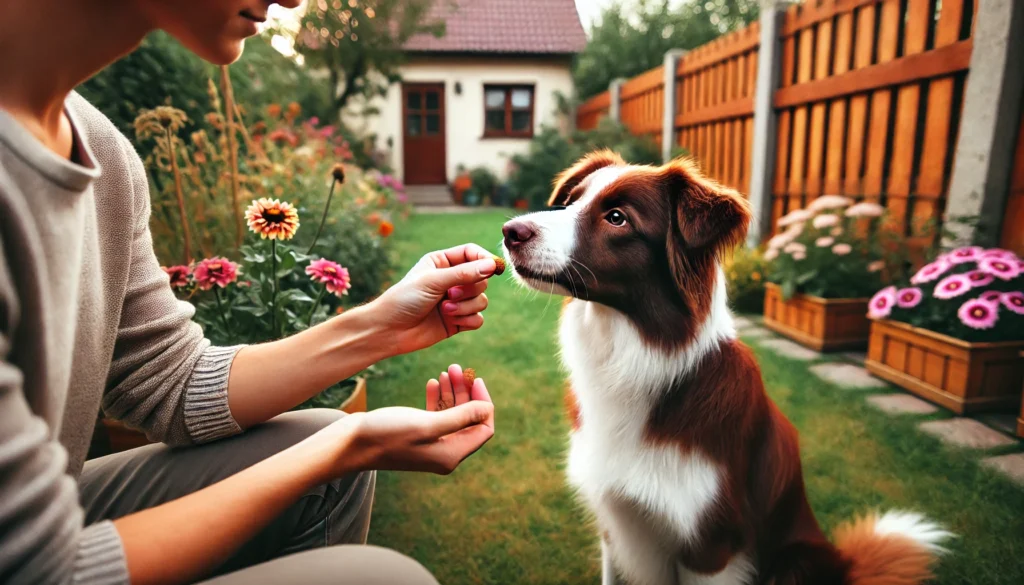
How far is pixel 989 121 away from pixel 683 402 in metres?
2.89

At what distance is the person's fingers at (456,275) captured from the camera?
1466 mm

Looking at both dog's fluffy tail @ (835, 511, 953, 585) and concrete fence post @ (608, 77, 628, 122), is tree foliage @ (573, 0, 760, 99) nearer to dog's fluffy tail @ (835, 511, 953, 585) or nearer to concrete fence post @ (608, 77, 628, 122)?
concrete fence post @ (608, 77, 628, 122)

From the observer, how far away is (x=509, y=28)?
1534 centimetres

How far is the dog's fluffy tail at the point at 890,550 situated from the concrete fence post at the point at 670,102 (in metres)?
6.41

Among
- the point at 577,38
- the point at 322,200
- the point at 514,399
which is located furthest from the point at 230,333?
the point at 577,38

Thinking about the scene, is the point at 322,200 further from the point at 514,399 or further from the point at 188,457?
the point at 188,457

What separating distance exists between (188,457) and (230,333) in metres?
1.06

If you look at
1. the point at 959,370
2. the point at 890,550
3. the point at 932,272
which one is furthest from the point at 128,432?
the point at 932,272

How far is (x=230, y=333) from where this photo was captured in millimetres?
2334

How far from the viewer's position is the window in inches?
605

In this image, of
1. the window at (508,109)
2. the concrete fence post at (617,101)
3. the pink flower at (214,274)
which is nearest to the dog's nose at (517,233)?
the pink flower at (214,274)

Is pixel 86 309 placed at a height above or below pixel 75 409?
above

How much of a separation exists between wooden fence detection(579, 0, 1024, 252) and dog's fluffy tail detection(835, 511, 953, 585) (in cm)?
227

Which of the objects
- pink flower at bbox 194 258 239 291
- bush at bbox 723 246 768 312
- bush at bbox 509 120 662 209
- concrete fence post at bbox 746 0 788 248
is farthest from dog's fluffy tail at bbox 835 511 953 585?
bush at bbox 509 120 662 209
